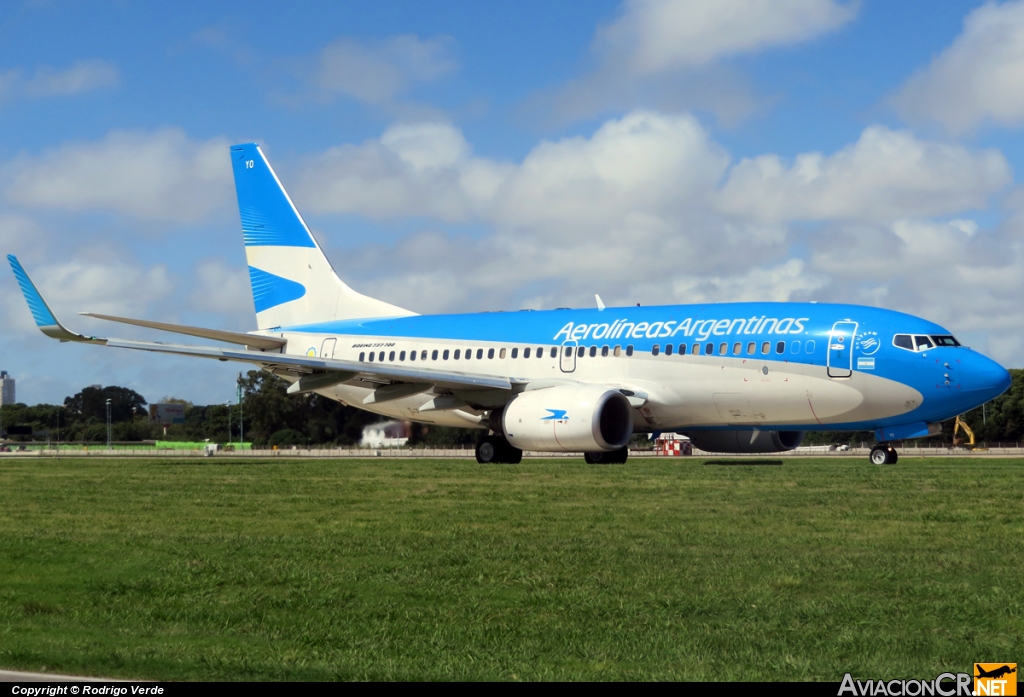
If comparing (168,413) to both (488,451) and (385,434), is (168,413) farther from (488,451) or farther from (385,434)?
(488,451)

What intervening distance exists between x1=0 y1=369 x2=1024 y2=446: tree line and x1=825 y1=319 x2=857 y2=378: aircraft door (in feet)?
69.3

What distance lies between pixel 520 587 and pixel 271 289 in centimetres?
2998

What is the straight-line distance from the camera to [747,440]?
30969mm

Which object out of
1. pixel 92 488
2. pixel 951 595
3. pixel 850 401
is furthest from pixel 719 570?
pixel 850 401

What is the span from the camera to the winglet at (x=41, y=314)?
29.6 m

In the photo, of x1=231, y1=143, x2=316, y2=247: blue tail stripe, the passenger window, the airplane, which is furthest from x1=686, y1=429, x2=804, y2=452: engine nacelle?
x1=231, y1=143, x2=316, y2=247: blue tail stripe

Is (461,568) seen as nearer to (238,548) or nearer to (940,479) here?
(238,548)

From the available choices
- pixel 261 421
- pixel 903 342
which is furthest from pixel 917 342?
pixel 261 421

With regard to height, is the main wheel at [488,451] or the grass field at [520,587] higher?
the main wheel at [488,451]

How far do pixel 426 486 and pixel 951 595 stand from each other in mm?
12867

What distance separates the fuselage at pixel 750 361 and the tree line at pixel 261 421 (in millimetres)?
14095

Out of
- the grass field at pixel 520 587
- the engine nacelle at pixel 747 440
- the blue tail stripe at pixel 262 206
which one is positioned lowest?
the grass field at pixel 520 587

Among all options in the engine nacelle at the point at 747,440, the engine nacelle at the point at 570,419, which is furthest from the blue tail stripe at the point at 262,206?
the engine nacelle at the point at 747,440

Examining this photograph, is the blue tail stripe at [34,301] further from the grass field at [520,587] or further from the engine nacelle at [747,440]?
the engine nacelle at [747,440]
